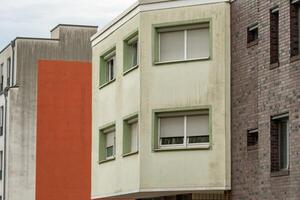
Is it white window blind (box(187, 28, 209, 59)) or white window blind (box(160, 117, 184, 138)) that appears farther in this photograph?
white window blind (box(160, 117, 184, 138))

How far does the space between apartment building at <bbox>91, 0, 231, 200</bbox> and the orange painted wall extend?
25.2 meters

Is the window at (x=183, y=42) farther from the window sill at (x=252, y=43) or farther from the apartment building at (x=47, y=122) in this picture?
the apartment building at (x=47, y=122)

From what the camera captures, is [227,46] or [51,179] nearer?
[227,46]

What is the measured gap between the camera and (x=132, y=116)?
33344 millimetres

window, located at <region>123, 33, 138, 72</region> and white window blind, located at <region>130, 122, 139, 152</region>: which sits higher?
window, located at <region>123, 33, 138, 72</region>

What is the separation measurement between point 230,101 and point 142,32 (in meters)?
4.16

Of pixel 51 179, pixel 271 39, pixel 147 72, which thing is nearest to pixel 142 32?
pixel 147 72

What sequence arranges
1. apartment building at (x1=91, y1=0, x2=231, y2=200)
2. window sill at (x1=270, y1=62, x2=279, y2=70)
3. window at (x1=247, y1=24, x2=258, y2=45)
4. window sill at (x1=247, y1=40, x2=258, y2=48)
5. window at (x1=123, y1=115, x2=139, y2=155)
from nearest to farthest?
1. window sill at (x1=270, y1=62, x2=279, y2=70)
2. window sill at (x1=247, y1=40, x2=258, y2=48)
3. window at (x1=247, y1=24, x2=258, y2=45)
4. apartment building at (x1=91, y1=0, x2=231, y2=200)
5. window at (x1=123, y1=115, x2=139, y2=155)

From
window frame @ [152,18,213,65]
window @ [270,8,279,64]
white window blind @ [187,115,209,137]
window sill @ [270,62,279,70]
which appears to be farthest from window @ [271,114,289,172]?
window frame @ [152,18,213,65]

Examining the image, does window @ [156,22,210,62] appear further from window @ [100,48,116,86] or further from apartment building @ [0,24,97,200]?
apartment building @ [0,24,97,200]

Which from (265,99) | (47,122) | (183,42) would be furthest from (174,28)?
(47,122)

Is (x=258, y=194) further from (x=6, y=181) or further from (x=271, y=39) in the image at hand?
(x=6, y=181)

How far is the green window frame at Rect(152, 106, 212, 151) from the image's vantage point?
103 ft

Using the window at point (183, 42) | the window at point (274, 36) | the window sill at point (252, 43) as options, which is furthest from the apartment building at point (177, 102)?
the window at point (274, 36)
